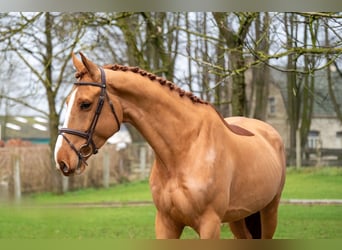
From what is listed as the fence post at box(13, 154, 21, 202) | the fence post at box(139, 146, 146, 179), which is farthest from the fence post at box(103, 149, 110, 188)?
the fence post at box(13, 154, 21, 202)

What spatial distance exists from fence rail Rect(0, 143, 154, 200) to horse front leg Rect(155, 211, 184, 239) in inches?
145

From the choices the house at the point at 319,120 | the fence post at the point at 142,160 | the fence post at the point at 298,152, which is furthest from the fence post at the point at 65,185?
the fence post at the point at 298,152

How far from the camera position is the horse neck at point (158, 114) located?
2.35 m

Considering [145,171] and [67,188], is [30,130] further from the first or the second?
[145,171]

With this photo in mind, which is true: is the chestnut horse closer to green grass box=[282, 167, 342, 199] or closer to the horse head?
the horse head

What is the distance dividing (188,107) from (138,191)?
150 inches

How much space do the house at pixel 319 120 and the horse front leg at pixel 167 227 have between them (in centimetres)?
324

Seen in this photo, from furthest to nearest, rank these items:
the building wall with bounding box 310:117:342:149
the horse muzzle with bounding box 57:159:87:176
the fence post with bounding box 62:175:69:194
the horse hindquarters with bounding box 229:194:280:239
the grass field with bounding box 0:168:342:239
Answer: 1. the fence post with bounding box 62:175:69:194
2. the building wall with bounding box 310:117:342:149
3. the grass field with bounding box 0:168:342:239
4. the horse hindquarters with bounding box 229:194:280:239
5. the horse muzzle with bounding box 57:159:87:176

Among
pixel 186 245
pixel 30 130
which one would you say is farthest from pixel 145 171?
pixel 186 245

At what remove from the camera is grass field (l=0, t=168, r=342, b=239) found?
519 centimetres

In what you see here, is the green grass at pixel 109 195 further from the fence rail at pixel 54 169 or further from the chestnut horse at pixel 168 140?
the chestnut horse at pixel 168 140

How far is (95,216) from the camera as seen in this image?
604cm

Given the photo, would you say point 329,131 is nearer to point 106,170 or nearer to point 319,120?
point 319,120

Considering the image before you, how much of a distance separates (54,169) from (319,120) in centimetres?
324
